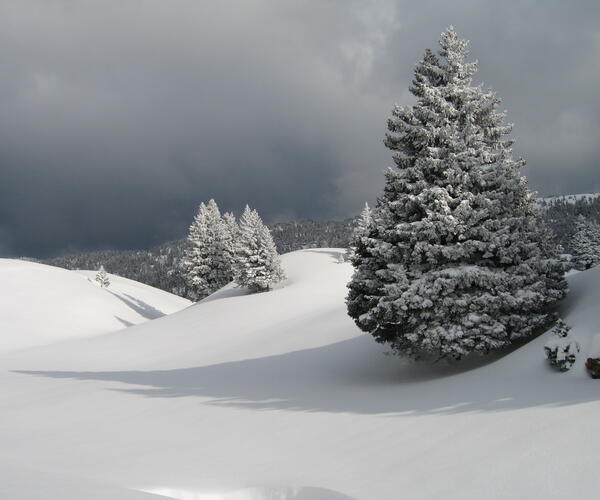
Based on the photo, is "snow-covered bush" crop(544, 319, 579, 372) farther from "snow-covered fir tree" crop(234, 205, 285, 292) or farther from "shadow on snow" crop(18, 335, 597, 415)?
"snow-covered fir tree" crop(234, 205, 285, 292)

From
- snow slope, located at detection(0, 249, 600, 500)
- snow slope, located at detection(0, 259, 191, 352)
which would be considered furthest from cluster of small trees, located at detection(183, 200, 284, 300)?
snow slope, located at detection(0, 249, 600, 500)

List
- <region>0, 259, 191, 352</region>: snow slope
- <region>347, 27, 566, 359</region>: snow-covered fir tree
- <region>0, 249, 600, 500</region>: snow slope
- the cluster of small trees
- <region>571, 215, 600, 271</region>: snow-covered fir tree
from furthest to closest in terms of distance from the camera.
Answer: the cluster of small trees → <region>571, 215, 600, 271</region>: snow-covered fir tree → <region>0, 259, 191, 352</region>: snow slope → <region>347, 27, 566, 359</region>: snow-covered fir tree → <region>0, 249, 600, 500</region>: snow slope

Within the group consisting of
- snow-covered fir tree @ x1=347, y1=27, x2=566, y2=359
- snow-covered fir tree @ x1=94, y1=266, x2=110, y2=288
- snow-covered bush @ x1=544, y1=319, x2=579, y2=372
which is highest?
snow-covered fir tree @ x1=94, y1=266, x2=110, y2=288

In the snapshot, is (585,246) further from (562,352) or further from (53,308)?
(53,308)

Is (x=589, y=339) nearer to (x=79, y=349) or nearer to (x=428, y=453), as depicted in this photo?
(x=428, y=453)

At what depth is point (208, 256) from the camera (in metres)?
55.8

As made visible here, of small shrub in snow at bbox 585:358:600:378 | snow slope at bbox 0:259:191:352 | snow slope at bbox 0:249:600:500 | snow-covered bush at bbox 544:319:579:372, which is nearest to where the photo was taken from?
snow slope at bbox 0:249:600:500

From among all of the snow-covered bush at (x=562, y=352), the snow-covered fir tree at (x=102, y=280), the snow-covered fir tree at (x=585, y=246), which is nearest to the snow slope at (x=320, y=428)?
the snow-covered bush at (x=562, y=352)

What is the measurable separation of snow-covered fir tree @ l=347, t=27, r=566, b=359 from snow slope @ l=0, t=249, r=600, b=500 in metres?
1.24

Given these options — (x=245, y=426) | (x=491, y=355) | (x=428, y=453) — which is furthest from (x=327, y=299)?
(x=428, y=453)

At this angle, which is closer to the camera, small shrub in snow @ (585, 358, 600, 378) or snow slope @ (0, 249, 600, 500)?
snow slope @ (0, 249, 600, 500)

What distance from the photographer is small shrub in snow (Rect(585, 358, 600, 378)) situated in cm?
898

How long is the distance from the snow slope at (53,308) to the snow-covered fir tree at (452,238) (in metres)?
31.8

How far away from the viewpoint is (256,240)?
1598 inches
